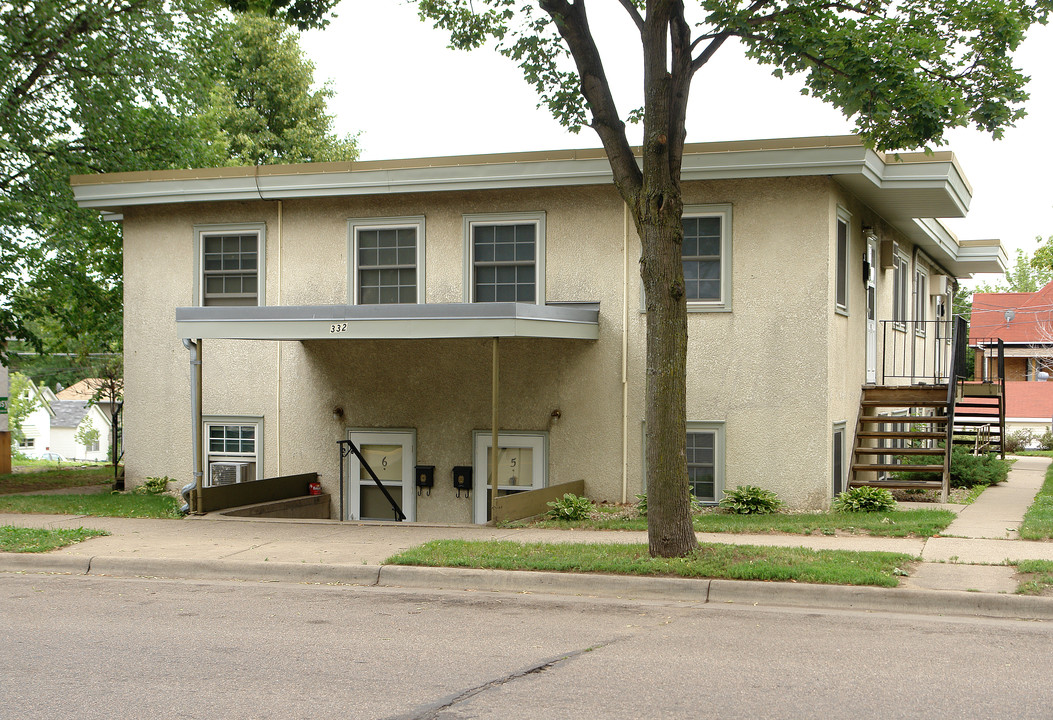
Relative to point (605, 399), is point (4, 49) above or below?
above

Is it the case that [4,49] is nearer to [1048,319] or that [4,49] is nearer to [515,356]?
[515,356]

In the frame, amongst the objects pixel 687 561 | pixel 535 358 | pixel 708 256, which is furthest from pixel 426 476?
pixel 687 561

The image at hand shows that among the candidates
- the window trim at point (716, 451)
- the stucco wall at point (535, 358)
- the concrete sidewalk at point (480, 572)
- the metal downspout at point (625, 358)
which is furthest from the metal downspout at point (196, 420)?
the window trim at point (716, 451)

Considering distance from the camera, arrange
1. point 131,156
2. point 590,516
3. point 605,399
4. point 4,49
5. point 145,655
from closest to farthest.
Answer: point 145,655 < point 590,516 < point 605,399 < point 4,49 < point 131,156

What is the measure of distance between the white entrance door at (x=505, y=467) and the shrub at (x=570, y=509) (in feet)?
6.17

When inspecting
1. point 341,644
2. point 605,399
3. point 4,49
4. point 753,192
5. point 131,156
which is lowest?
point 341,644

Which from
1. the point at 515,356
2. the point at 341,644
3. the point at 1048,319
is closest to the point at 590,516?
the point at 515,356

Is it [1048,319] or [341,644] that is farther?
[1048,319]

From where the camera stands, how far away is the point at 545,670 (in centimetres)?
657

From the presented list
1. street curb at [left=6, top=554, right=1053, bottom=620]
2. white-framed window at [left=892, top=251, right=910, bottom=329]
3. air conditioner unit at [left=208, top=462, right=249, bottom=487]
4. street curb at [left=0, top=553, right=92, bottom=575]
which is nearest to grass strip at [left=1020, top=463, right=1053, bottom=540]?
street curb at [left=6, top=554, right=1053, bottom=620]

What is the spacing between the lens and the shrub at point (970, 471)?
1641cm

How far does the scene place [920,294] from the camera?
22.8 metres

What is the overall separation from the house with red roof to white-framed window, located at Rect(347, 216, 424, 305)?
34.1 metres

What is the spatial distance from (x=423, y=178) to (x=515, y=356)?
2.95 metres
